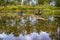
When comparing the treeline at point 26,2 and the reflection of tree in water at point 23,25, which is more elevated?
the treeline at point 26,2

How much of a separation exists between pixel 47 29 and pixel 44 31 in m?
0.04

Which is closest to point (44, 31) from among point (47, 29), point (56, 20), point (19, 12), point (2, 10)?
point (47, 29)

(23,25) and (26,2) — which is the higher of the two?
(26,2)

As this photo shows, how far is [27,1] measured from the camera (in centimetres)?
223

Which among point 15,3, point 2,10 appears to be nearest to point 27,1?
point 15,3

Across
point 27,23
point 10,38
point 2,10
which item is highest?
point 2,10

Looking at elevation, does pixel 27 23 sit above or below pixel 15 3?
below

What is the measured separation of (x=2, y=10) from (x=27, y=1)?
0.99ft

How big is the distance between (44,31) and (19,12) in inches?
13.9

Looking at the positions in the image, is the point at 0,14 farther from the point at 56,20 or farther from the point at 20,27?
the point at 56,20

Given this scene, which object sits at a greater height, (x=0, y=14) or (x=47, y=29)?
(x=0, y=14)

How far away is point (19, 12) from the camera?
86.7 inches

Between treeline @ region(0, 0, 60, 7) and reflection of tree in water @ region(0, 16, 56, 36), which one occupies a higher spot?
treeline @ region(0, 0, 60, 7)

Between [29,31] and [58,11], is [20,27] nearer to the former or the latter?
[29,31]
